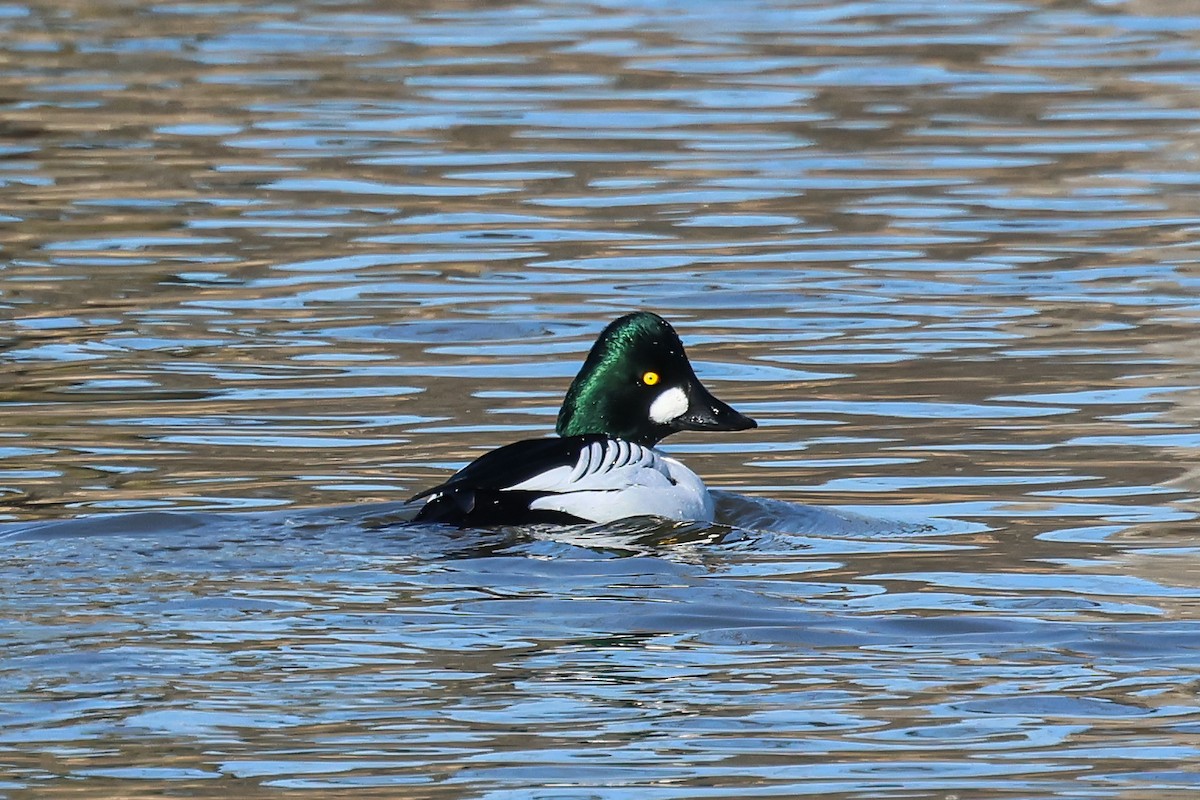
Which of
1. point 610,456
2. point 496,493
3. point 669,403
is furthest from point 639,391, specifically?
point 496,493

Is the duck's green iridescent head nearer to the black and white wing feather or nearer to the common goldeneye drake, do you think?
the common goldeneye drake

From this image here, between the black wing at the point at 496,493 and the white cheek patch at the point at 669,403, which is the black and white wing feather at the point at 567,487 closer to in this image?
the black wing at the point at 496,493

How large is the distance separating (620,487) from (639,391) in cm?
77

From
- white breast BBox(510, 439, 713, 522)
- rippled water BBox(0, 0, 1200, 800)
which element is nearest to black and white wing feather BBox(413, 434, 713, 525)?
white breast BBox(510, 439, 713, 522)

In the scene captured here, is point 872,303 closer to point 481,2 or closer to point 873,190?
point 873,190

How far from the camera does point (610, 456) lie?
844 centimetres

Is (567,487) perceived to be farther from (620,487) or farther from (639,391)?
(639,391)

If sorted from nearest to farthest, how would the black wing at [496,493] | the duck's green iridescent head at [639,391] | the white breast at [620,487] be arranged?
the black wing at [496,493] → the white breast at [620,487] → the duck's green iridescent head at [639,391]

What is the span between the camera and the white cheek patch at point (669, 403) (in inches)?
357

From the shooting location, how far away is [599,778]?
5570 mm

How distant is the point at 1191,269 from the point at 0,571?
25.0ft

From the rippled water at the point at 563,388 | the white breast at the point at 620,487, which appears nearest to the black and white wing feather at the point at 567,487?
the white breast at the point at 620,487

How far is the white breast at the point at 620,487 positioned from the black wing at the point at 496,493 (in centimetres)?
3

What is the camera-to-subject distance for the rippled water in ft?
19.4
